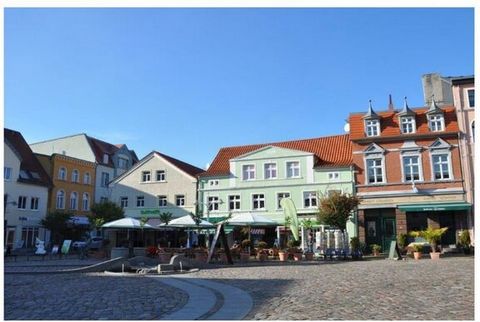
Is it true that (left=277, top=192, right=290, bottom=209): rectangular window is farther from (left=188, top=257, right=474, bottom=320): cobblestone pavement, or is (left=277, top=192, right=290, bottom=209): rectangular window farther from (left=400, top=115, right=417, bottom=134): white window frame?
(left=188, top=257, right=474, bottom=320): cobblestone pavement

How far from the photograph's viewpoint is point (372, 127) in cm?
3653

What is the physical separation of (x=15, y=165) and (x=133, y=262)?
26.2 metres

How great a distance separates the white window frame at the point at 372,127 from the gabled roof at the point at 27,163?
28.4 meters

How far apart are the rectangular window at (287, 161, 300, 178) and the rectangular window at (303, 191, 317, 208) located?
65.0 inches

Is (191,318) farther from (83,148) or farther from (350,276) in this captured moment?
(83,148)

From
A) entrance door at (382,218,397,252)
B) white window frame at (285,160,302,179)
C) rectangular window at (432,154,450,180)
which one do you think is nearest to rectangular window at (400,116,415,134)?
rectangular window at (432,154,450,180)

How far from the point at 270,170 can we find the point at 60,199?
21.3 metres

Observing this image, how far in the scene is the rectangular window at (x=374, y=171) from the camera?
35406 mm

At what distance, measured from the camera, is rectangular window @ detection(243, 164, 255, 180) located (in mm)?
39750

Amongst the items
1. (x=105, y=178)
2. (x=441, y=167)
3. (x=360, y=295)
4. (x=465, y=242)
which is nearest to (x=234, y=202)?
(x=441, y=167)

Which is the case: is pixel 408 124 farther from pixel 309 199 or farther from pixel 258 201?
pixel 258 201

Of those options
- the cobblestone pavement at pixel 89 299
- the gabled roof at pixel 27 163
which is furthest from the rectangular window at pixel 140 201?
the cobblestone pavement at pixel 89 299

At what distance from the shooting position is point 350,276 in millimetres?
15906

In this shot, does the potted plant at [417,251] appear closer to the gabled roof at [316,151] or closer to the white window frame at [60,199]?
the gabled roof at [316,151]
